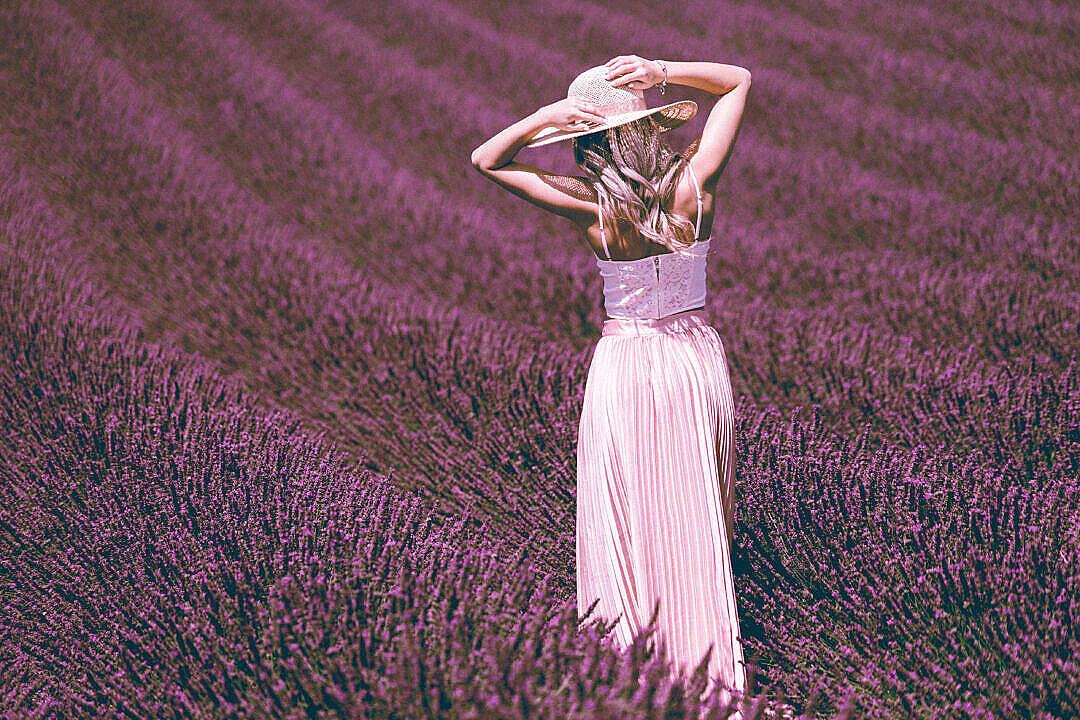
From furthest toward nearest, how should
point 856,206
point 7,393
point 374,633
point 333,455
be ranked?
point 856,206 → point 7,393 → point 333,455 → point 374,633

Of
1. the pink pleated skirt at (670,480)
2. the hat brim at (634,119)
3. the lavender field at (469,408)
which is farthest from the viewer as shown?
the pink pleated skirt at (670,480)

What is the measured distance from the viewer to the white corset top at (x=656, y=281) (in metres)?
1.65

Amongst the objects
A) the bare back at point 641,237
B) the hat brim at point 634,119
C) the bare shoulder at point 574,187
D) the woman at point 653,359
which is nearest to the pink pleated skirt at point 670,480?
the woman at point 653,359

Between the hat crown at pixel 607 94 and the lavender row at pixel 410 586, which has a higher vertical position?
the hat crown at pixel 607 94

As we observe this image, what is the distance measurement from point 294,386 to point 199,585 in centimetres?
154

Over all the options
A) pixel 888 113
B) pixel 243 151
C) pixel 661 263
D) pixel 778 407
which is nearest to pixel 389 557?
pixel 661 263

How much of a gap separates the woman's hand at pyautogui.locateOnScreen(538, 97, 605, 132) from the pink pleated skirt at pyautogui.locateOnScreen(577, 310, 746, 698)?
1.21 feet

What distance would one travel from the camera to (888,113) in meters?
6.02

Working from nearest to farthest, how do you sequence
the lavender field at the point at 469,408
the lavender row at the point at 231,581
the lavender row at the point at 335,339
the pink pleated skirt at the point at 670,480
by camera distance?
the lavender row at the point at 231,581
the lavender field at the point at 469,408
the pink pleated skirt at the point at 670,480
the lavender row at the point at 335,339

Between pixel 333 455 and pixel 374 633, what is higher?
pixel 374 633

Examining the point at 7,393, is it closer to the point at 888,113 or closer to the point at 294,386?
the point at 294,386

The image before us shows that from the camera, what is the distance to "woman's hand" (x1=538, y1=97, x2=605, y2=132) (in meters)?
1.59

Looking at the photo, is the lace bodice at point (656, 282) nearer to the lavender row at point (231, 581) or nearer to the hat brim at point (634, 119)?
the hat brim at point (634, 119)

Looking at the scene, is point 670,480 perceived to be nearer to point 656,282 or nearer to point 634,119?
point 656,282
